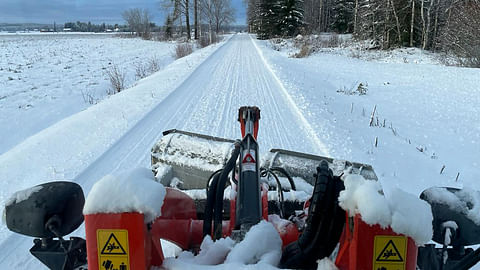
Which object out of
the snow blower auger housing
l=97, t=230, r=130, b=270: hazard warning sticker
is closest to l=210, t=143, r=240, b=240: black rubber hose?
the snow blower auger housing

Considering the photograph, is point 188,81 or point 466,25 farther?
point 466,25

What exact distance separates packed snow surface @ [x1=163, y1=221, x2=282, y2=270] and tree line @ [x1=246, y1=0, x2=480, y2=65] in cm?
2112

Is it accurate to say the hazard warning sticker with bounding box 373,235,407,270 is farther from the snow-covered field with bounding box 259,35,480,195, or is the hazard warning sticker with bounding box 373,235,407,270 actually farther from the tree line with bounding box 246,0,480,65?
the tree line with bounding box 246,0,480,65

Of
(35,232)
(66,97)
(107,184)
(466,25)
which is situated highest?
(466,25)

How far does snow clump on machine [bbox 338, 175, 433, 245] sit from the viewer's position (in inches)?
51.0

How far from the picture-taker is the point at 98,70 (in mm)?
22219

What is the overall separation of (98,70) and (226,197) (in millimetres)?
21333

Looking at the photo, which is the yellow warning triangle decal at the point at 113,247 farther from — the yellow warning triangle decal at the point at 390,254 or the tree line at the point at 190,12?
the tree line at the point at 190,12

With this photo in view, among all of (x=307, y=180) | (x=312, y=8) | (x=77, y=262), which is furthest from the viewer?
(x=312, y=8)

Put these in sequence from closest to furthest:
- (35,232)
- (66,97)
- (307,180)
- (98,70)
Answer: (35,232) → (307,180) → (66,97) → (98,70)

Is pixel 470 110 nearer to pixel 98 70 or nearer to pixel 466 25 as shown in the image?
pixel 466 25

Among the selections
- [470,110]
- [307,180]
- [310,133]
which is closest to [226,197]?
[307,180]

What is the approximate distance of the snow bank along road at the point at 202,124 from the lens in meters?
4.68

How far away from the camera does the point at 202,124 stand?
23.8 ft
